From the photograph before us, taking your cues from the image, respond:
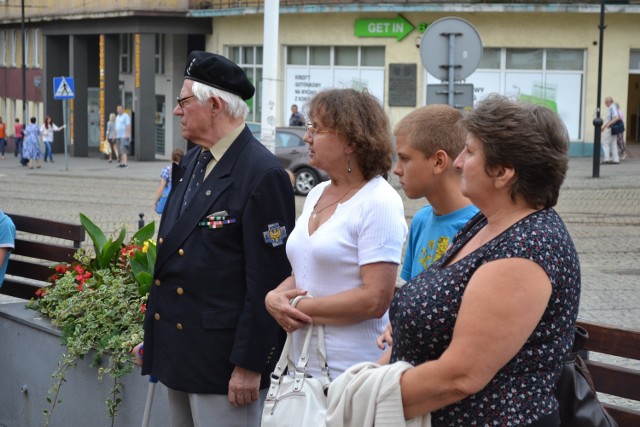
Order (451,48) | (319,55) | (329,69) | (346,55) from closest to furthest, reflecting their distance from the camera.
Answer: (451,48)
(346,55)
(329,69)
(319,55)

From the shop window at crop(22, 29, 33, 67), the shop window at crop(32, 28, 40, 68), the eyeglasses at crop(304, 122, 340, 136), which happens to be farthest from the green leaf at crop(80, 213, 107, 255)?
the shop window at crop(22, 29, 33, 67)

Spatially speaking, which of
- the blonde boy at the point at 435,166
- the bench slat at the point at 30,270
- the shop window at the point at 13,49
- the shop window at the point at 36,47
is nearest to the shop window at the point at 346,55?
the shop window at the point at 36,47

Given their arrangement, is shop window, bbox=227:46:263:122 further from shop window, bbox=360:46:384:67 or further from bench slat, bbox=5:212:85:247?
bench slat, bbox=5:212:85:247

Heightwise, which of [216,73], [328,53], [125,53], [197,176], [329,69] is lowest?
[197,176]

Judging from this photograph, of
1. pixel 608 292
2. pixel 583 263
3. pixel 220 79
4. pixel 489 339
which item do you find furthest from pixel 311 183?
pixel 489 339

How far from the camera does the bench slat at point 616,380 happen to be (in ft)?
13.0

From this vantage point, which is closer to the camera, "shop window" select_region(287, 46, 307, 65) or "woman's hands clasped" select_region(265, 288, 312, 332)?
"woman's hands clasped" select_region(265, 288, 312, 332)

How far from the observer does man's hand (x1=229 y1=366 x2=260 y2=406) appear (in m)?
4.07

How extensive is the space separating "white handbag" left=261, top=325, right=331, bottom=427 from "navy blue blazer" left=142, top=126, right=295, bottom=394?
58cm

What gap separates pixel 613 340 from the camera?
395 cm

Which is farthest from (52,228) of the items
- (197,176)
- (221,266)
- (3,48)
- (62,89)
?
(3,48)

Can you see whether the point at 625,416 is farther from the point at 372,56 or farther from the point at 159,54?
the point at 159,54

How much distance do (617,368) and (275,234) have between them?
53.8 inches

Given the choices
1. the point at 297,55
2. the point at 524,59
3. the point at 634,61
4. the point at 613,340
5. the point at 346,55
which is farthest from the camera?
the point at 297,55
